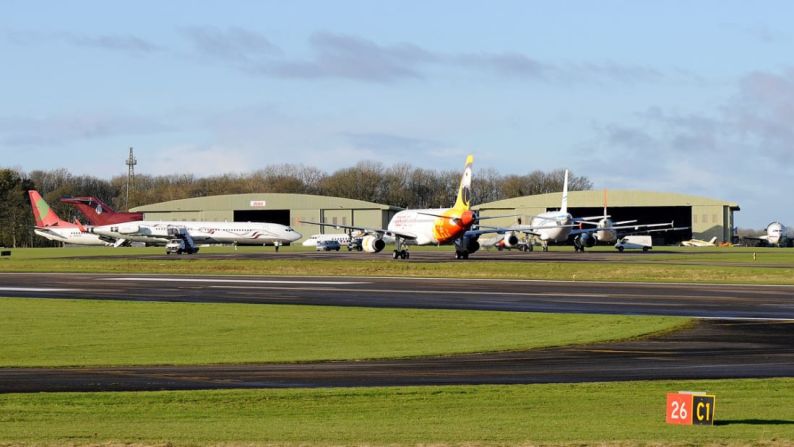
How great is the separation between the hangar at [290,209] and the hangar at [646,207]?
1821 centimetres

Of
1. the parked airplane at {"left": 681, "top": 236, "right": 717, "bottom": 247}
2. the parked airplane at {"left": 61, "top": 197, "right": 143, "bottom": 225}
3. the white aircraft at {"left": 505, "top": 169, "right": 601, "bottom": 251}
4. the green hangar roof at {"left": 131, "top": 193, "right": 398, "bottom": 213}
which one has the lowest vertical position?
the parked airplane at {"left": 681, "top": 236, "right": 717, "bottom": 247}

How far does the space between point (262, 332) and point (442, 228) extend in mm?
52853

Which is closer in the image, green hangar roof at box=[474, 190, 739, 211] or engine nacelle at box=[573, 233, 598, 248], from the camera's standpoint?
engine nacelle at box=[573, 233, 598, 248]

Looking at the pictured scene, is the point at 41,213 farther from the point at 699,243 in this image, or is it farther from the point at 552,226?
the point at 699,243

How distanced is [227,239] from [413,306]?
3657 inches

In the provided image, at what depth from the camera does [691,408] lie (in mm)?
14641

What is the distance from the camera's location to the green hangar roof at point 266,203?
168m

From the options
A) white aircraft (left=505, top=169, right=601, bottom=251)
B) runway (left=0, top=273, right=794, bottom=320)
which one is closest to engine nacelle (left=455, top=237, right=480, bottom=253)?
white aircraft (left=505, top=169, right=601, bottom=251)

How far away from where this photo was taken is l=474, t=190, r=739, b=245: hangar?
525 feet

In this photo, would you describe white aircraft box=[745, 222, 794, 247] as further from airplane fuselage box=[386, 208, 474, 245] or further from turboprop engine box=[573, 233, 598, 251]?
airplane fuselage box=[386, 208, 474, 245]

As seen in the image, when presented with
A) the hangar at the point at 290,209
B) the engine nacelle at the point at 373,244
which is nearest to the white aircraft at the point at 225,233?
the hangar at the point at 290,209

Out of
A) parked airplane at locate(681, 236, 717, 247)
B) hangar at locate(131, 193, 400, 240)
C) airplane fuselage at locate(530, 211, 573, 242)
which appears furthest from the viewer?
hangar at locate(131, 193, 400, 240)

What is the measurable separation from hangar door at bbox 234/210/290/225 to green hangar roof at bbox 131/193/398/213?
2.91 m

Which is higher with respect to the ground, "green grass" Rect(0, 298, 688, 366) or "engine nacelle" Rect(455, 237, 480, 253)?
"engine nacelle" Rect(455, 237, 480, 253)
